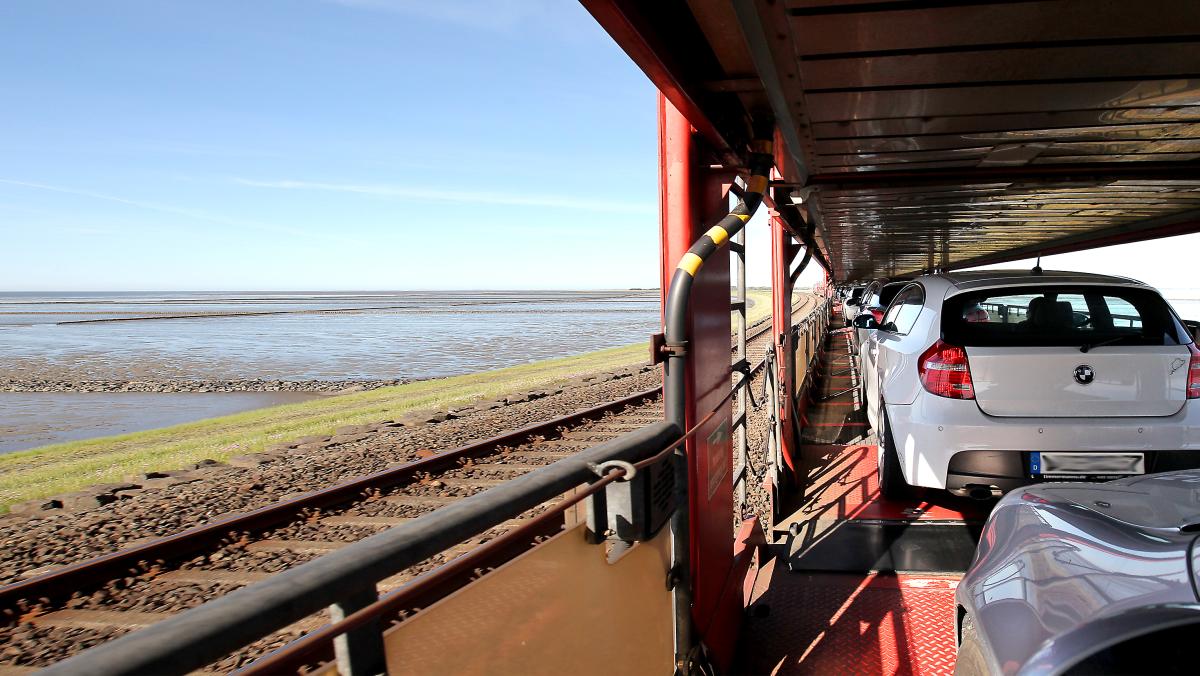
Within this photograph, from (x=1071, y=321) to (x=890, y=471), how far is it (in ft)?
5.10

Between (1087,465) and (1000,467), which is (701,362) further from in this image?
(1087,465)

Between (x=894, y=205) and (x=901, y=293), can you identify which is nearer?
(x=901, y=293)

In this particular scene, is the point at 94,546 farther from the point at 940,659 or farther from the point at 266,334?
the point at 266,334

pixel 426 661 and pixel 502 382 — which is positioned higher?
pixel 426 661

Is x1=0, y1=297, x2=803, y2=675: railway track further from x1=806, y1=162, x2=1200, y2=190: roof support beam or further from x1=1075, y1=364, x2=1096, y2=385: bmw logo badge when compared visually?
x1=1075, y1=364, x2=1096, y2=385: bmw logo badge

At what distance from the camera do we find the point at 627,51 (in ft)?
8.20

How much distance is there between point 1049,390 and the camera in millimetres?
4570

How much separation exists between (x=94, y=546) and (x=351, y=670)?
6.93m

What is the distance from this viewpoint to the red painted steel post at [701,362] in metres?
3.22

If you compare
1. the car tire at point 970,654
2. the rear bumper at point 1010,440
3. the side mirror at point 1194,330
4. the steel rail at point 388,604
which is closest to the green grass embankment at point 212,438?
the steel rail at point 388,604

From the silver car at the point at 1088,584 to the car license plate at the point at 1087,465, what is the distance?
226 cm

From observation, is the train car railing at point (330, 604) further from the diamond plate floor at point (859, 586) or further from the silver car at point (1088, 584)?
the diamond plate floor at point (859, 586)

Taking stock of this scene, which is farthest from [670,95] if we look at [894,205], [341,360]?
[341,360]

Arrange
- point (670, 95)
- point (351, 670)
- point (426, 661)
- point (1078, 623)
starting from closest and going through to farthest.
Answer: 1. point (351, 670)
2. point (426, 661)
3. point (1078, 623)
4. point (670, 95)
